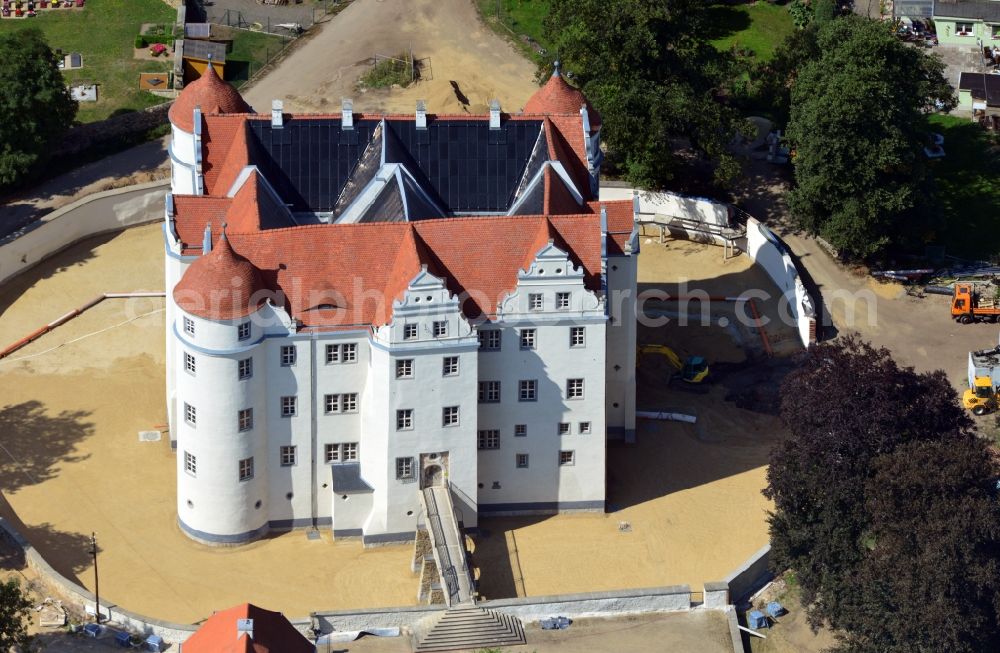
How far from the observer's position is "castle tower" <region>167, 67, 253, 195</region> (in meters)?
147

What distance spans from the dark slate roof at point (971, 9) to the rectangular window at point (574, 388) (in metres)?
70.7

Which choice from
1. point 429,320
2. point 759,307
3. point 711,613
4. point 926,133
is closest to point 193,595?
point 429,320

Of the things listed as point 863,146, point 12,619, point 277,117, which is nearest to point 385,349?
point 277,117

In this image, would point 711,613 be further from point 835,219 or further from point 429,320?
point 835,219

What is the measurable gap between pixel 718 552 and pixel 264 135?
127 feet

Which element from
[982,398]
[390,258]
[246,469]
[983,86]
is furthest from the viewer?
[983,86]

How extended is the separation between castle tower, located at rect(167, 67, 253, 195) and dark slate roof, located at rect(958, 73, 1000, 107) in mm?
64387

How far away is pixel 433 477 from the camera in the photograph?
135 metres

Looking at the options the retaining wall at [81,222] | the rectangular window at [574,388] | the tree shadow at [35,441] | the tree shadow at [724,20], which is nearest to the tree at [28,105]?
the retaining wall at [81,222]

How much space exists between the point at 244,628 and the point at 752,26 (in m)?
97.7

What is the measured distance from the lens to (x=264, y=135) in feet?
472

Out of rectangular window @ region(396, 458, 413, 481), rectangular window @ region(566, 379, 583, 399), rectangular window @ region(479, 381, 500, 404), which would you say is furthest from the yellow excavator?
rectangular window @ region(396, 458, 413, 481)

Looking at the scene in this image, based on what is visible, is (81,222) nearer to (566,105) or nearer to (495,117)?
(495,117)

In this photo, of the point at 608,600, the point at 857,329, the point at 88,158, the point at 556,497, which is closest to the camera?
the point at 608,600
